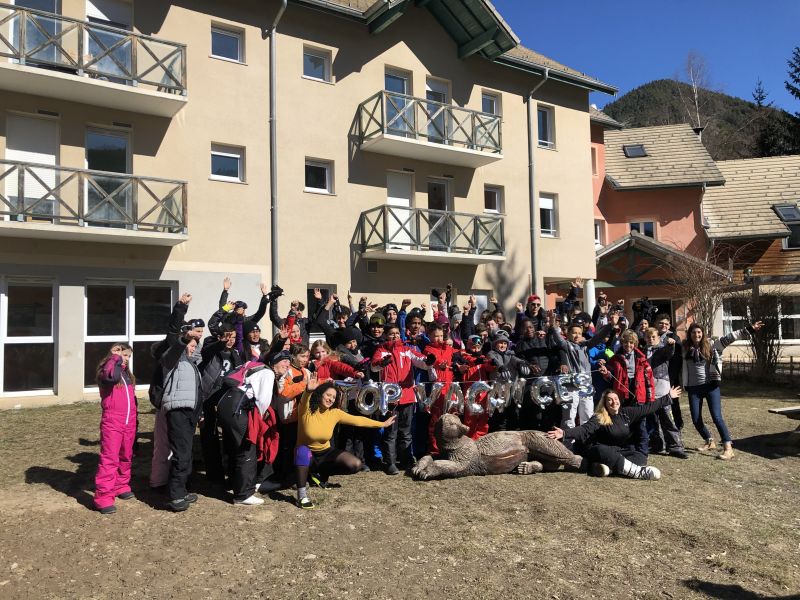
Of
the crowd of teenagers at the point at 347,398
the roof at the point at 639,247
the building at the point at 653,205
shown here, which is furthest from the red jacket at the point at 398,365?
the building at the point at 653,205

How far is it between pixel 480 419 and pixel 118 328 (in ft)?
28.7

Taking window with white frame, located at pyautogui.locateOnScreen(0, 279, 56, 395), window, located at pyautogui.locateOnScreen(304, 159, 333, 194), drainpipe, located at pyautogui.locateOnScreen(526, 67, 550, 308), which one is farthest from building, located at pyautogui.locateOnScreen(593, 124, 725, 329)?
window with white frame, located at pyautogui.locateOnScreen(0, 279, 56, 395)

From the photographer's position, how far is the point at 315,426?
6.50m

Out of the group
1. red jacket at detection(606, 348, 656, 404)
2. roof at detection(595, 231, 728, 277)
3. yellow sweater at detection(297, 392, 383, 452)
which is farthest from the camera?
roof at detection(595, 231, 728, 277)

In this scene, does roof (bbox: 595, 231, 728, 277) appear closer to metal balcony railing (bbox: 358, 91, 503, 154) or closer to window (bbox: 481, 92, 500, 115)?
window (bbox: 481, 92, 500, 115)

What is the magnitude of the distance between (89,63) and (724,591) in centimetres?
1369

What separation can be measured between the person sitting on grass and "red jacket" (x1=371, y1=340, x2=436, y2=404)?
194cm

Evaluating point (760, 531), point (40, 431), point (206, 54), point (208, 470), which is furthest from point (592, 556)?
point (206, 54)

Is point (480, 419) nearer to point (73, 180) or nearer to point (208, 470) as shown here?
point (208, 470)

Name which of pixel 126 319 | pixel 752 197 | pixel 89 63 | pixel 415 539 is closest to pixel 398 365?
pixel 415 539

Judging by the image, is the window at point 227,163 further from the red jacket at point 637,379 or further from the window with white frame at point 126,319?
the red jacket at point 637,379

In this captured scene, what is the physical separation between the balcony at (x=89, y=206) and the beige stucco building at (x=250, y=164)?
0.13ft

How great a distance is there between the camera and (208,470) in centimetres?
696

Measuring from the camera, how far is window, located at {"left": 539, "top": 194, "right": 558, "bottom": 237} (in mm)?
20422
